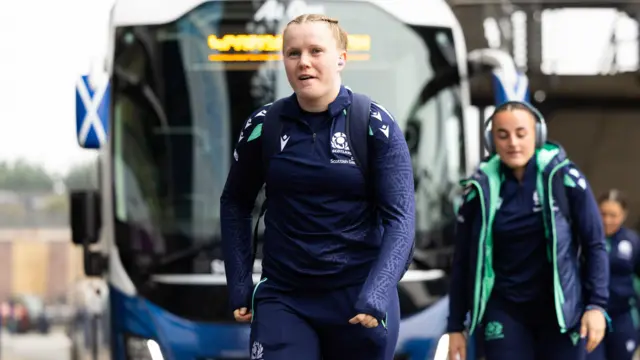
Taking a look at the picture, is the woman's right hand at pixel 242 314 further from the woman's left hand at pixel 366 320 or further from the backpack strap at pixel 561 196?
the backpack strap at pixel 561 196

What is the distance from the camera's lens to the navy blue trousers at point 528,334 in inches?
303

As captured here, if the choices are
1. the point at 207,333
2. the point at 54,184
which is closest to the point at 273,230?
the point at 207,333

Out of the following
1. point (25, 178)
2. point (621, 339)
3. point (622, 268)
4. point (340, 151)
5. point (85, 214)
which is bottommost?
point (25, 178)

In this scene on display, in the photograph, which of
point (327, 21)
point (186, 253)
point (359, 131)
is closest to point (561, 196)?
point (359, 131)

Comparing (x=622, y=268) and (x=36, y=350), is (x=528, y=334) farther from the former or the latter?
(x=36, y=350)

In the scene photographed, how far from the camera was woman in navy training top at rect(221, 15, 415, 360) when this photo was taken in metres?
5.85

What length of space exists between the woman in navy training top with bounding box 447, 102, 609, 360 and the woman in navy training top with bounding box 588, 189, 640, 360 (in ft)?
16.8

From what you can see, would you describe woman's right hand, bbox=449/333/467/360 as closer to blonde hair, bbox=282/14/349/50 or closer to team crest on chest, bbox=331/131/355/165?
team crest on chest, bbox=331/131/355/165

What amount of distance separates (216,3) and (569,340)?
183 inches

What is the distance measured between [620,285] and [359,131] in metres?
7.42

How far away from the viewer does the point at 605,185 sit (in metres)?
28.4

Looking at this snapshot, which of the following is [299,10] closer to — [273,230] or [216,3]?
[216,3]

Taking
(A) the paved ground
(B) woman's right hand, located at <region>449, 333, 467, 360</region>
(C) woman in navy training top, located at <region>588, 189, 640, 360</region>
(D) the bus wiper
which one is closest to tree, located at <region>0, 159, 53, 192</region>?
(A) the paved ground

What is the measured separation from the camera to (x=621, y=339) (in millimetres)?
12906
